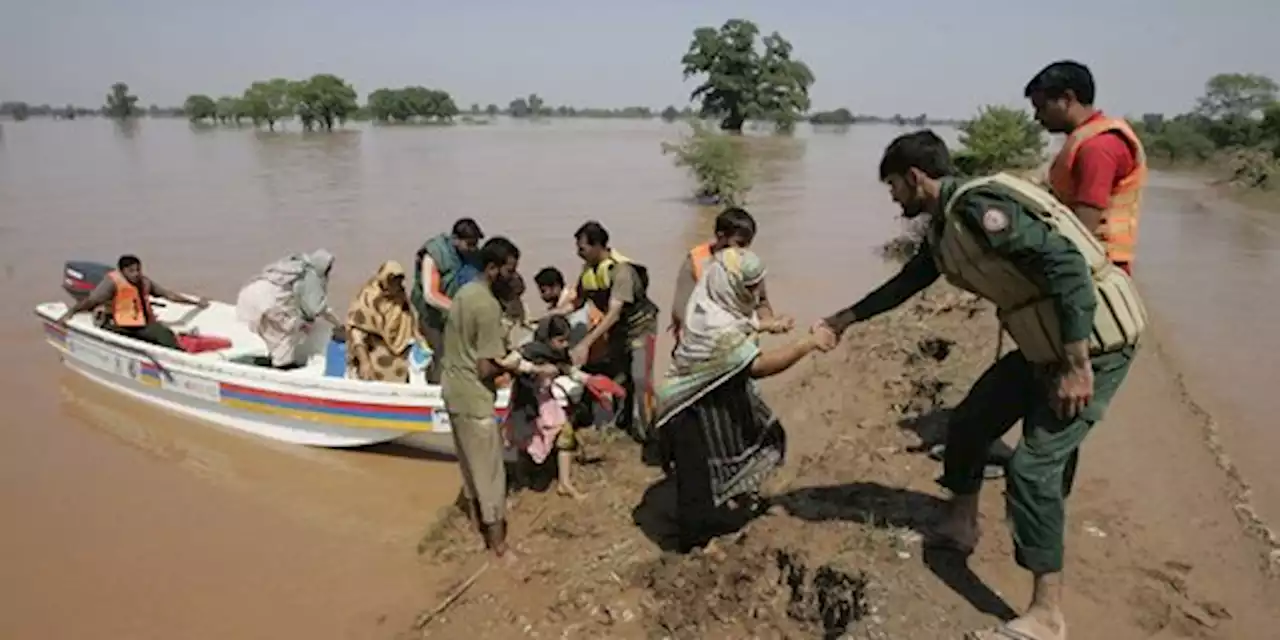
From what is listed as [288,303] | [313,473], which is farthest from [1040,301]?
[288,303]

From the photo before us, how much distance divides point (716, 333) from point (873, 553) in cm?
96

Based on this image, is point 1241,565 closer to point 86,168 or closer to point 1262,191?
point 1262,191

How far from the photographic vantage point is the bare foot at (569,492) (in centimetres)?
474

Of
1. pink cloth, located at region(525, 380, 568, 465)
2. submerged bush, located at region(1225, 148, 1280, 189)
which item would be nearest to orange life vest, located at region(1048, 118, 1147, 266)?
pink cloth, located at region(525, 380, 568, 465)

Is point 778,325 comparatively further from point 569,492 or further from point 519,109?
point 519,109

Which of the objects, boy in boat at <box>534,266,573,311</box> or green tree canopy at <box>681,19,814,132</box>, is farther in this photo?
green tree canopy at <box>681,19,814,132</box>

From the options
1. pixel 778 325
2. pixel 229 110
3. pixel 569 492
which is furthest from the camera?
pixel 229 110

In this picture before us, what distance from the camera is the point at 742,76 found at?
4753cm

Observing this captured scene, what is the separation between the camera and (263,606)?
4.85m

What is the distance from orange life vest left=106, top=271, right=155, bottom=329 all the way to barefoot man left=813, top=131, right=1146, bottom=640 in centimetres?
651

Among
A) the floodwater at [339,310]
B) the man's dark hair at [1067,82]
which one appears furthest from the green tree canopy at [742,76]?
the man's dark hair at [1067,82]

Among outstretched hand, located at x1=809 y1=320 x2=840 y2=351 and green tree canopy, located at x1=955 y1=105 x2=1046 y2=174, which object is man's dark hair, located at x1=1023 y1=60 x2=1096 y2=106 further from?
green tree canopy, located at x1=955 y1=105 x2=1046 y2=174

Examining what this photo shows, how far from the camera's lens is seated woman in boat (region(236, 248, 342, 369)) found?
265 inches

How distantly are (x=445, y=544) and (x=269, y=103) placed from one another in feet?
206
